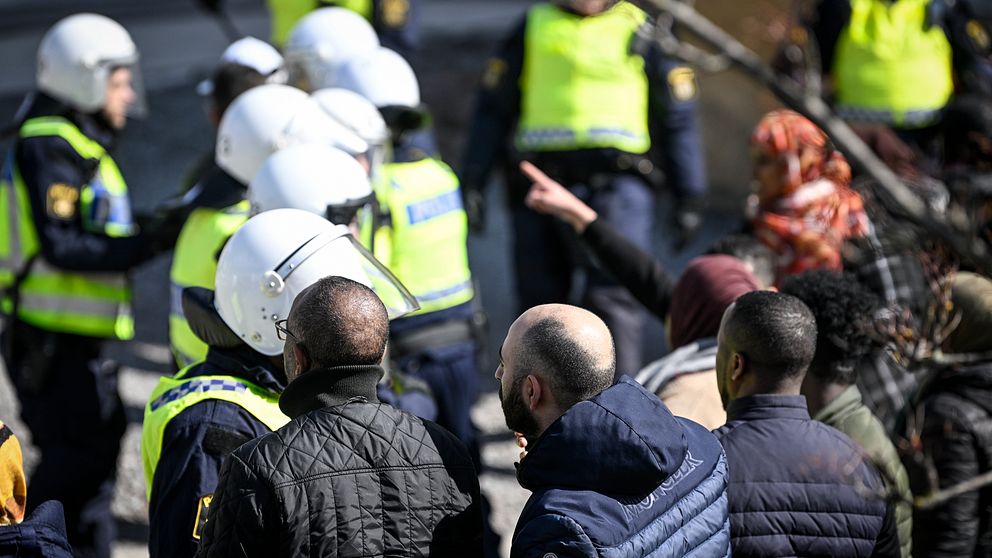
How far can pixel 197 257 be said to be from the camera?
3957 mm

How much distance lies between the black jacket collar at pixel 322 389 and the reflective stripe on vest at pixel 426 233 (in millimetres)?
1788

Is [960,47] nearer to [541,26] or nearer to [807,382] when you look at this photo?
[541,26]

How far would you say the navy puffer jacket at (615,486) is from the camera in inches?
96.7

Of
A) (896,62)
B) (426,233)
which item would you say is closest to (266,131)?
(426,233)

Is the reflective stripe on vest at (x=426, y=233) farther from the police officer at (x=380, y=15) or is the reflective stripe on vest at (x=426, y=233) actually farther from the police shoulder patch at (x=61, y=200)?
the police officer at (x=380, y=15)

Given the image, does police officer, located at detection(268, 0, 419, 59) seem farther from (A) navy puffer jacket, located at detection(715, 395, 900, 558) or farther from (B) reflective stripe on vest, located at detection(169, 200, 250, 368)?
(A) navy puffer jacket, located at detection(715, 395, 900, 558)

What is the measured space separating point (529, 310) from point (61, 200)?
2.52 metres

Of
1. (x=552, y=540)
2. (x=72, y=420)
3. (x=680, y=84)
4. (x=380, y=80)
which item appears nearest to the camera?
(x=552, y=540)

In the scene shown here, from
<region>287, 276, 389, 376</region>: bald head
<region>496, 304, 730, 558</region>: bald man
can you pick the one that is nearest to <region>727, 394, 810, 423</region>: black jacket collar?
<region>496, 304, 730, 558</region>: bald man

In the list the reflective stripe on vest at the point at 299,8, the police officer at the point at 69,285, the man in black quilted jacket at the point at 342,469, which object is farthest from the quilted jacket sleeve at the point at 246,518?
the reflective stripe on vest at the point at 299,8

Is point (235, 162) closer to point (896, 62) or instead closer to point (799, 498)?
point (799, 498)

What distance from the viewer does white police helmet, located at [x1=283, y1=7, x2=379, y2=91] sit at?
5270mm

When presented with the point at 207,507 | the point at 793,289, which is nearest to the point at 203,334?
the point at 207,507

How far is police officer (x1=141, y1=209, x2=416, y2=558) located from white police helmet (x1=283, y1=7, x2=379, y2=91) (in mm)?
2055
